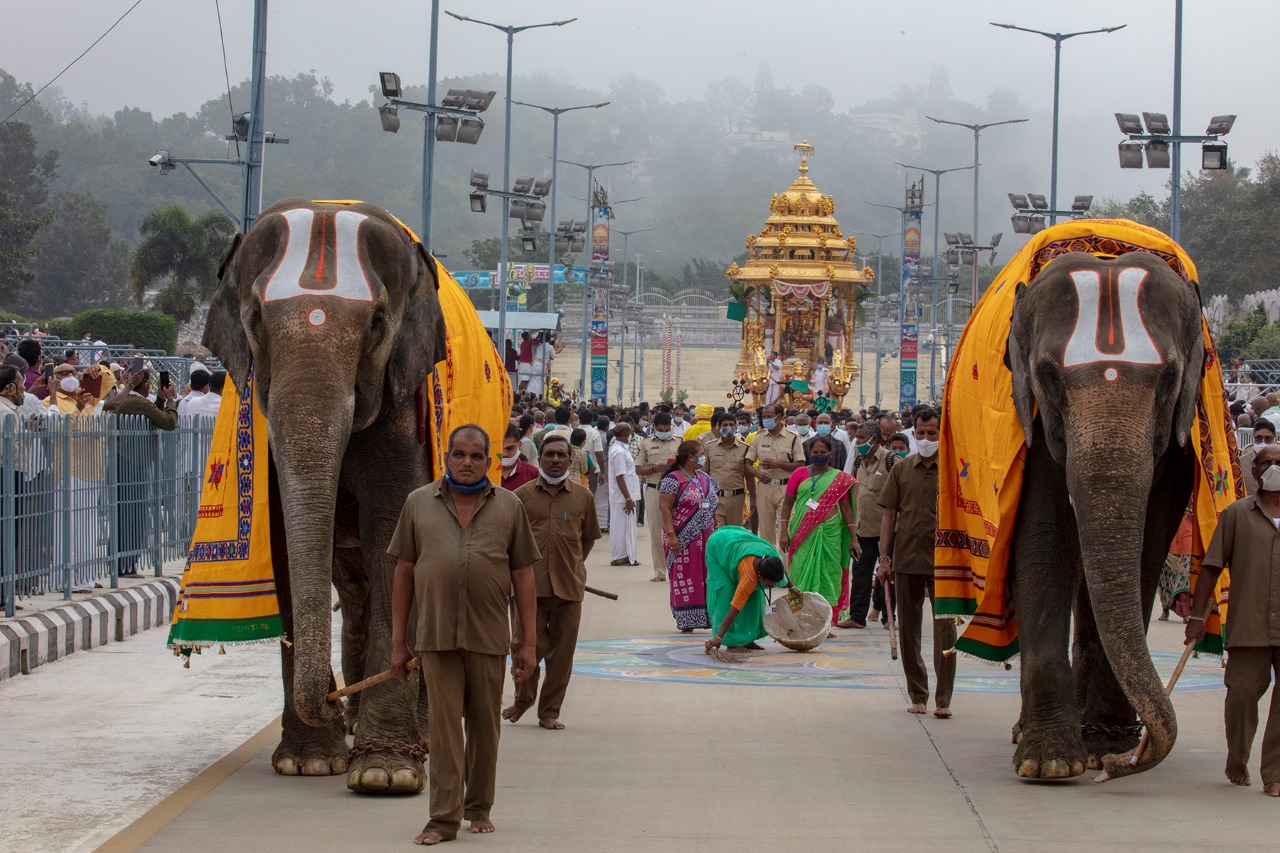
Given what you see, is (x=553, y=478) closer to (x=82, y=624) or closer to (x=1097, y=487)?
(x=1097, y=487)

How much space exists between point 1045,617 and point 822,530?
664 cm

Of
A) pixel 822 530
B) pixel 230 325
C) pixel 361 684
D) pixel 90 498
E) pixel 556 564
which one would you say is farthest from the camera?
pixel 822 530

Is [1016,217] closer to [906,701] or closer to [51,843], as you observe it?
[906,701]

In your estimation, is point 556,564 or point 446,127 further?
point 446,127

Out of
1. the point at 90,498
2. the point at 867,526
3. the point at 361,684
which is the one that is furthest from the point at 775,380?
the point at 361,684

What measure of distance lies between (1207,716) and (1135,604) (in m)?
3.15

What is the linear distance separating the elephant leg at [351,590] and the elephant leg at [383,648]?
23cm

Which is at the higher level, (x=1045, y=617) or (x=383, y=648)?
(x=1045, y=617)

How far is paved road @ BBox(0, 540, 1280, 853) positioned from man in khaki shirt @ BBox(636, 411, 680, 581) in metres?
7.60

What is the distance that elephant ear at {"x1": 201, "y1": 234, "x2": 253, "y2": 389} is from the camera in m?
8.24

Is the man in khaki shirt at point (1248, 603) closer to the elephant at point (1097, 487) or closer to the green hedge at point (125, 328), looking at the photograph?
the elephant at point (1097, 487)

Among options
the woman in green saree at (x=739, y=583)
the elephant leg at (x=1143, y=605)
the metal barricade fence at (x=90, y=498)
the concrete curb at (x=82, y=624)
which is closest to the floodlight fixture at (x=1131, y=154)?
the metal barricade fence at (x=90, y=498)

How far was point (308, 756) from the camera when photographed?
8336mm

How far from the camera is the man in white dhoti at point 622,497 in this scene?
776 inches
